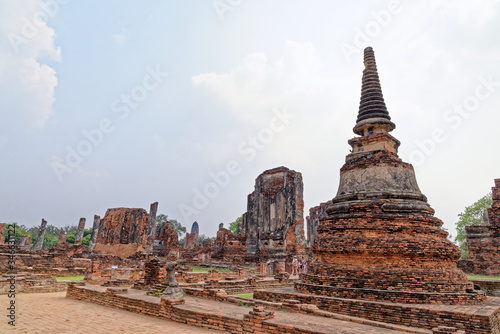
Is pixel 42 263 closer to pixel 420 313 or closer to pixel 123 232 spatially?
pixel 123 232

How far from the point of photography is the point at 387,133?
10.6 m

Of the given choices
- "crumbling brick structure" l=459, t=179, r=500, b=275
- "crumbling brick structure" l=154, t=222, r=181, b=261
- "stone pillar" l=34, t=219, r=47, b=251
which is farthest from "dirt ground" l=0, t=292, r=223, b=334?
"stone pillar" l=34, t=219, r=47, b=251

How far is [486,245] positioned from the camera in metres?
17.4

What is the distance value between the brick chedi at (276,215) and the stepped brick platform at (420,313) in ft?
57.2

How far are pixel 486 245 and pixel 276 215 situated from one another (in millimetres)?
14695

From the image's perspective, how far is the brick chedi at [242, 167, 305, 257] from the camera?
25.5 metres

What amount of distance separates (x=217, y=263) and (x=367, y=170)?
17722 mm

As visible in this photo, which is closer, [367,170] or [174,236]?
[367,170]

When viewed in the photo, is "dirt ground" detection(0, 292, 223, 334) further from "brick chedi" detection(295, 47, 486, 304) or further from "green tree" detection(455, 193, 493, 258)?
"green tree" detection(455, 193, 493, 258)

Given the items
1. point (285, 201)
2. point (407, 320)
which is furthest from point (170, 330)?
point (285, 201)

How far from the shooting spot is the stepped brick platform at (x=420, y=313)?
18.4 ft

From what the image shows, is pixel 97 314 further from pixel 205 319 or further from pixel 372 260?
pixel 372 260

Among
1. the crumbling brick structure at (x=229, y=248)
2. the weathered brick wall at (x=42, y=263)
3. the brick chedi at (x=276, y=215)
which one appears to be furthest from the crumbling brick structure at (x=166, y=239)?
the weathered brick wall at (x=42, y=263)

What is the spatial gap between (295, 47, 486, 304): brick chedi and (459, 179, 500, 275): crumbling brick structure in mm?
11312
